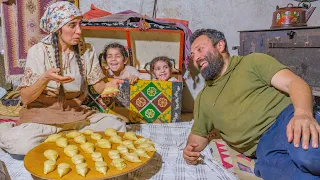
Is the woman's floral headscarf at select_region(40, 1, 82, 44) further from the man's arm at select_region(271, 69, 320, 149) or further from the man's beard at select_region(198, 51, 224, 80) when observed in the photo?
the man's arm at select_region(271, 69, 320, 149)

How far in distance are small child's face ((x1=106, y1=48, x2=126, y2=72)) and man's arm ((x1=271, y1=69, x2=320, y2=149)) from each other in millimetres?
2122

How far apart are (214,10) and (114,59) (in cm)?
149

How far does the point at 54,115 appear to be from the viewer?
2.37m

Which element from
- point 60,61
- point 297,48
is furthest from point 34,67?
point 297,48

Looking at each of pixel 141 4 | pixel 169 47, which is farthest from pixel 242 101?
pixel 141 4

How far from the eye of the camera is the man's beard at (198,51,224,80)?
190 centimetres

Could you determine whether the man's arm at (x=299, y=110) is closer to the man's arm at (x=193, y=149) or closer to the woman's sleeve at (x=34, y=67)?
the man's arm at (x=193, y=149)

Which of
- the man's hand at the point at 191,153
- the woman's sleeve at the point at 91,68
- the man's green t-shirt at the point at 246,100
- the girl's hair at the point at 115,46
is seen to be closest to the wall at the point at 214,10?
the girl's hair at the point at 115,46

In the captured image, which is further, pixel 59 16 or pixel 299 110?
pixel 59 16

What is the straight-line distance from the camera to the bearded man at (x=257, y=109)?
1463 millimetres

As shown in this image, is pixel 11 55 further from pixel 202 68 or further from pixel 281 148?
pixel 281 148

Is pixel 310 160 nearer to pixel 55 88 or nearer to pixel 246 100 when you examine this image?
pixel 246 100

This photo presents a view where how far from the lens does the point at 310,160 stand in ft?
4.50

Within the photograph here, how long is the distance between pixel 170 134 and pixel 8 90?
229 cm
